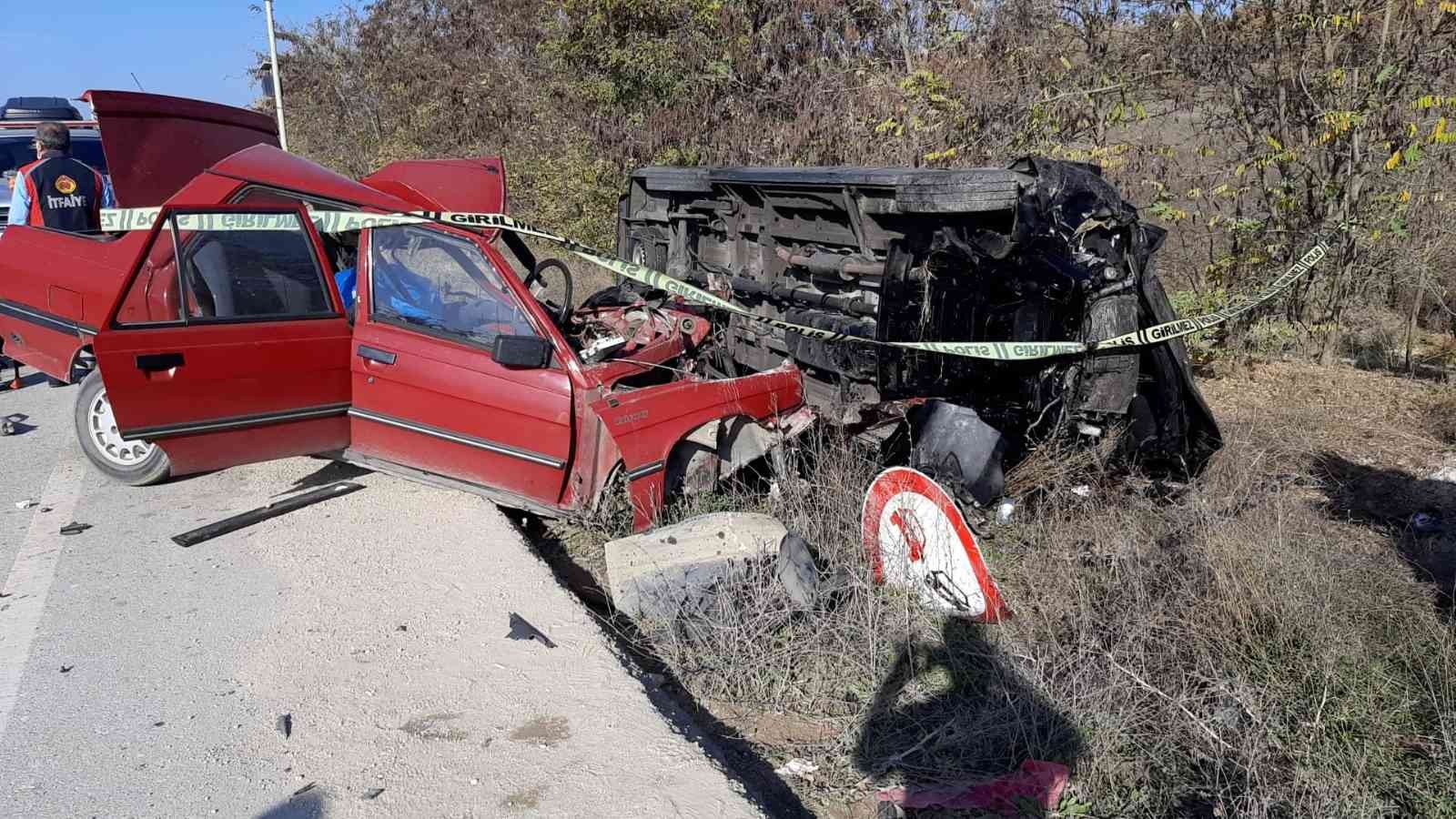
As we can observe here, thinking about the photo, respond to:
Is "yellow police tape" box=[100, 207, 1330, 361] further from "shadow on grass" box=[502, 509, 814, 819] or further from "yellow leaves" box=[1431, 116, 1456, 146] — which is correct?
"yellow leaves" box=[1431, 116, 1456, 146]

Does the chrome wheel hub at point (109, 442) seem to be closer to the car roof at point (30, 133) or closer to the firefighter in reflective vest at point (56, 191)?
the firefighter in reflective vest at point (56, 191)

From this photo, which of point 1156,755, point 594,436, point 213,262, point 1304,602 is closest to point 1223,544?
point 1304,602

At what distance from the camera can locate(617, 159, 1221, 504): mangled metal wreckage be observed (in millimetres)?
4543

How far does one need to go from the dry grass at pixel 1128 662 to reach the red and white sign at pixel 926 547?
Answer: 0.10 metres

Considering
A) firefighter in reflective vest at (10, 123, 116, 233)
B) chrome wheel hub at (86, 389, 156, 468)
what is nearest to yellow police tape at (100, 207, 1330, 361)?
chrome wheel hub at (86, 389, 156, 468)

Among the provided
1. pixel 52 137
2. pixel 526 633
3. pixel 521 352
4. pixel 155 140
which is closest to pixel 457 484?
pixel 521 352

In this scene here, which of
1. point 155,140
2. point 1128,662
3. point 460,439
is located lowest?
point 1128,662

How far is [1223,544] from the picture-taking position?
148 inches

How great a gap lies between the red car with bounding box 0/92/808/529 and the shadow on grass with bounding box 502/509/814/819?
0.44 meters

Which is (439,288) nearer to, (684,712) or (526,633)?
(526,633)

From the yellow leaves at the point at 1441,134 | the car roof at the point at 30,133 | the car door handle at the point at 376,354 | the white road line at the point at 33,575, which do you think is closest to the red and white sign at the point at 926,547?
the car door handle at the point at 376,354

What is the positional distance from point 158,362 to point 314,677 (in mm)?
2068

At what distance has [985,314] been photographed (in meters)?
5.01

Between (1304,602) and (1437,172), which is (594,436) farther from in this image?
(1437,172)
